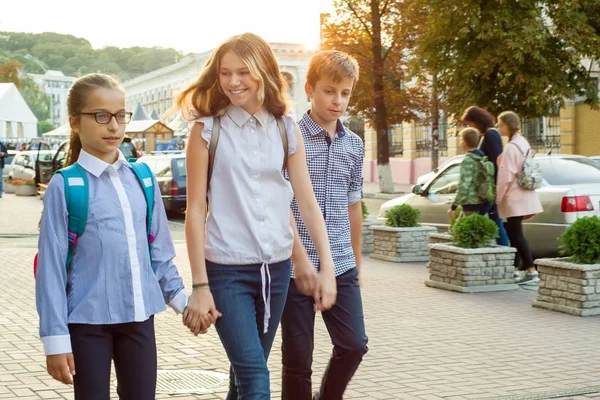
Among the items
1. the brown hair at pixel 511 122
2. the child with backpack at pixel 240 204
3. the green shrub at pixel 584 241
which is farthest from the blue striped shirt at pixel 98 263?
the brown hair at pixel 511 122

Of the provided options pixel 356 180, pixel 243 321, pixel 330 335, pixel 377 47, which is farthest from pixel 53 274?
pixel 377 47

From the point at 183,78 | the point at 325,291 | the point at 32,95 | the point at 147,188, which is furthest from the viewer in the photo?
the point at 32,95

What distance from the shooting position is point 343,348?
191 inches

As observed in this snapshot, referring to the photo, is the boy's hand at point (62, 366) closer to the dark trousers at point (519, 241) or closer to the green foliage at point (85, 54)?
the dark trousers at point (519, 241)

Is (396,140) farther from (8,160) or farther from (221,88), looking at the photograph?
(221,88)

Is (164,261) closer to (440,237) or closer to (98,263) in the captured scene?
(98,263)

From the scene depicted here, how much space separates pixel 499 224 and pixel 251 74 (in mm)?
8664

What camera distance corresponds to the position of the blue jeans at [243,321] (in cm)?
395

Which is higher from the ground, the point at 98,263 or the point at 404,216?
the point at 98,263

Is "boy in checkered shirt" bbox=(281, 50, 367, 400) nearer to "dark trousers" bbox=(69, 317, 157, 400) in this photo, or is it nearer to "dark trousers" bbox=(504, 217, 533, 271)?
"dark trousers" bbox=(69, 317, 157, 400)

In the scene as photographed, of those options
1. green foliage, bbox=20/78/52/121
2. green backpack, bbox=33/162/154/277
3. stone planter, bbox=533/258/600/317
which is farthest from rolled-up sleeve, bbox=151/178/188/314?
green foliage, bbox=20/78/52/121

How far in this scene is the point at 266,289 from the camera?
13.5ft

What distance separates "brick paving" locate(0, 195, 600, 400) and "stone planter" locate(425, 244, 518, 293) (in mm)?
184

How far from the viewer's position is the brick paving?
6.60 m
